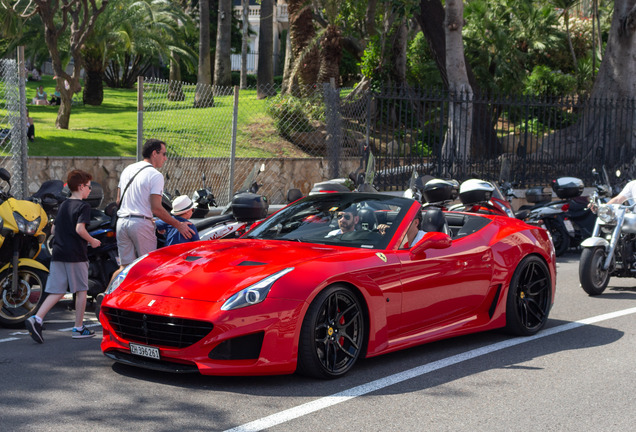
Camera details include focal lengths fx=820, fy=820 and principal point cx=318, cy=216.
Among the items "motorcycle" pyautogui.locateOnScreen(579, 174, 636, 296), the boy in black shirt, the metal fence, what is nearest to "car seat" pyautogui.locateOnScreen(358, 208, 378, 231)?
the boy in black shirt

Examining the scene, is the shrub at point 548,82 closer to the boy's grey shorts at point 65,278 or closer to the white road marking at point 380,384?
the white road marking at point 380,384

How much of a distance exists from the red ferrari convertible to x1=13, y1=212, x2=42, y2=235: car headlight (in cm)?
184

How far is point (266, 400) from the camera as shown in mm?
5270

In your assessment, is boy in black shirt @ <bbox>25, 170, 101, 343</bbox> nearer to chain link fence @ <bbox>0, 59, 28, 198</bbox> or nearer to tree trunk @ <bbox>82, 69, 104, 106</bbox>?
chain link fence @ <bbox>0, 59, 28, 198</bbox>

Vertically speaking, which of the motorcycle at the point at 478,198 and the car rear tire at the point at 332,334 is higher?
the motorcycle at the point at 478,198

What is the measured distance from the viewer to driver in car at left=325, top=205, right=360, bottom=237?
6719 mm

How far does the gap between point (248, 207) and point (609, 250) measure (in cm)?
454

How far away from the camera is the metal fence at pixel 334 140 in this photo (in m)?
13.6

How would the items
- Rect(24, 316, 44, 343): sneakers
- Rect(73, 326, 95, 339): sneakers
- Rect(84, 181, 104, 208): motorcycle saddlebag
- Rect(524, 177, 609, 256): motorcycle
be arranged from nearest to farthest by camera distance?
1. Rect(24, 316, 44, 343): sneakers
2. Rect(73, 326, 95, 339): sneakers
3. Rect(84, 181, 104, 208): motorcycle saddlebag
4. Rect(524, 177, 609, 256): motorcycle

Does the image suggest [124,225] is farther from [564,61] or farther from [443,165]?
[564,61]

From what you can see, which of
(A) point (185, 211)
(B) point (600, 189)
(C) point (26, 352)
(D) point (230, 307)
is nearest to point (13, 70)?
(A) point (185, 211)

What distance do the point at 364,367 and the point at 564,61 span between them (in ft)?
132

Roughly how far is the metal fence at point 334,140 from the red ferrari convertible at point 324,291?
5144 millimetres

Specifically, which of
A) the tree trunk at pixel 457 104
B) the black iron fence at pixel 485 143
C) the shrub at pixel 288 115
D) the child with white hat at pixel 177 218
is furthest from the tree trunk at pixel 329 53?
the child with white hat at pixel 177 218
